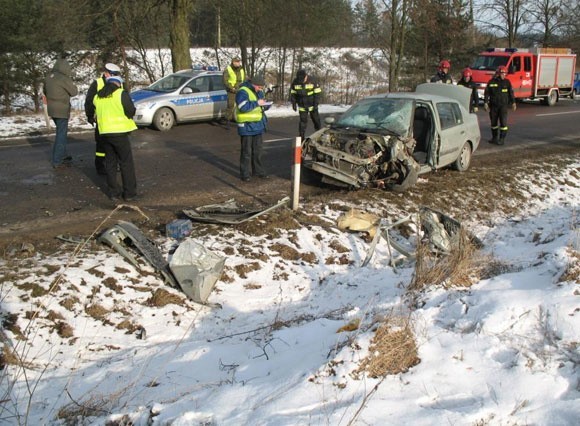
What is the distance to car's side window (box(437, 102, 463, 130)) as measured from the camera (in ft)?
32.4

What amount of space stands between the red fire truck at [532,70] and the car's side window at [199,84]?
1422 cm

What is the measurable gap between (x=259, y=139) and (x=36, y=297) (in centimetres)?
479

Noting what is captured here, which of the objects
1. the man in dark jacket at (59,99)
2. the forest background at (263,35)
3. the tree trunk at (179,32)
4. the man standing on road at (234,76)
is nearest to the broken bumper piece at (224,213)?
the man in dark jacket at (59,99)

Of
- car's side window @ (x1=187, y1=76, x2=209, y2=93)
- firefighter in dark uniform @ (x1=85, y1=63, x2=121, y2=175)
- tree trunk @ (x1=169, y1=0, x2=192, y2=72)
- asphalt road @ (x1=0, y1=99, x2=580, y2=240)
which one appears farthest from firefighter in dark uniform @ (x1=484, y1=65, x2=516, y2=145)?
tree trunk @ (x1=169, y1=0, x2=192, y2=72)

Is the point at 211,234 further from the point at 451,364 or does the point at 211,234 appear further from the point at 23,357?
the point at 451,364

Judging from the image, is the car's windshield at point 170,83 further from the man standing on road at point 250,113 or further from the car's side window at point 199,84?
the man standing on road at point 250,113

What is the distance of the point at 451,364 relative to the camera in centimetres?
339

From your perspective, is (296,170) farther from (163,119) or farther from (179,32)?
(179,32)

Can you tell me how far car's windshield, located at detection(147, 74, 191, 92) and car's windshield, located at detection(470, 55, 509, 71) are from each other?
16246mm

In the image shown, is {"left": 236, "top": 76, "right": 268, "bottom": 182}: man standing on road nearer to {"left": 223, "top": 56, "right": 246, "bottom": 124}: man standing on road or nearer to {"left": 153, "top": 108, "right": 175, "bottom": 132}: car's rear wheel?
{"left": 223, "top": 56, "right": 246, "bottom": 124}: man standing on road

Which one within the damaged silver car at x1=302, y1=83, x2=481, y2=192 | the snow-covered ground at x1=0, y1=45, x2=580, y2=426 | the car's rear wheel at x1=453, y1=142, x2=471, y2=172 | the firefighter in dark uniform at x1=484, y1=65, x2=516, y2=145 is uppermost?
the firefighter in dark uniform at x1=484, y1=65, x2=516, y2=145

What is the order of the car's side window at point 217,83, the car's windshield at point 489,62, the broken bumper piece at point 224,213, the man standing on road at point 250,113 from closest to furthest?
1. the broken bumper piece at point 224,213
2. the man standing on road at point 250,113
3. the car's side window at point 217,83
4. the car's windshield at point 489,62

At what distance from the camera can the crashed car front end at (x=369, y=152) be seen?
8.52 m

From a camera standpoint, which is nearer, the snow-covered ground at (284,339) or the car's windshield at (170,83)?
the snow-covered ground at (284,339)
